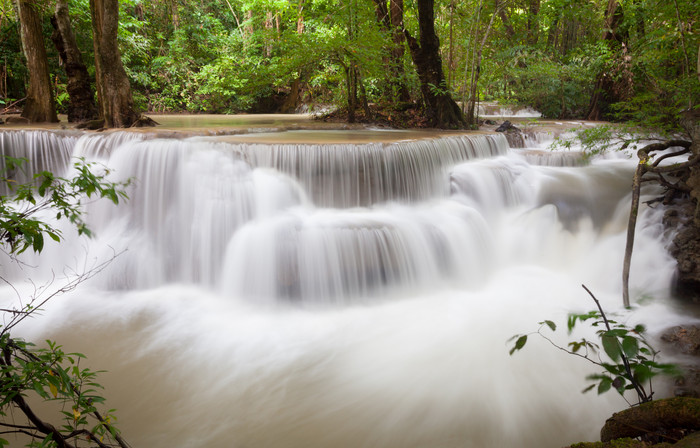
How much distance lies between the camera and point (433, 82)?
32.4ft

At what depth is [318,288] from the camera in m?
5.32

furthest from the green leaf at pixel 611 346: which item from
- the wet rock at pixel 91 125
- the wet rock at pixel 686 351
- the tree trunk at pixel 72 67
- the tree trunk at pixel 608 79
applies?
the tree trunk at pixel 72 67

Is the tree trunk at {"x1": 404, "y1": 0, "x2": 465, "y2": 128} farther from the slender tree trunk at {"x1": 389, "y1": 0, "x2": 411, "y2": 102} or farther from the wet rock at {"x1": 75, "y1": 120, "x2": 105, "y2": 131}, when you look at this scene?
the wet rock at {"x1": 75, "y1": 120, "x2": 105, "y2": 131}

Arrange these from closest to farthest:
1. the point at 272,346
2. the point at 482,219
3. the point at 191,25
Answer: the point at 272,346 < the point at 482,219 < the point at 191,25

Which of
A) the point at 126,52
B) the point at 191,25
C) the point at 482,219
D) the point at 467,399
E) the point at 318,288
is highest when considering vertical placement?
the point at 191,25

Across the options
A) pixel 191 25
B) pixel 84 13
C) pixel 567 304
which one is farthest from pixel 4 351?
pixel 191 25

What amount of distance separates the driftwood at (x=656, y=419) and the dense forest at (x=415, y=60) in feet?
13.9

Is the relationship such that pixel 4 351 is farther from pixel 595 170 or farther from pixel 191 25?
pixel 191 25

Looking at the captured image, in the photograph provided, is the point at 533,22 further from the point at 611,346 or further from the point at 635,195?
the point at 611,346

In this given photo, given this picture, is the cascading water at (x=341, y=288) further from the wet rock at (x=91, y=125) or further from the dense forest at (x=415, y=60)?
the dense forest at (x=415, y=60)

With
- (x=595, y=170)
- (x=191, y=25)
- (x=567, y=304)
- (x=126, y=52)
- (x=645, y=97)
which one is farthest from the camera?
(x=191, y=25)

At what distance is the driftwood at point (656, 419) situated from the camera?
2055 mm

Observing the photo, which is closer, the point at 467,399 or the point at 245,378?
the point at 467,399

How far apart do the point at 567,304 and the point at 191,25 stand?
1870cm
